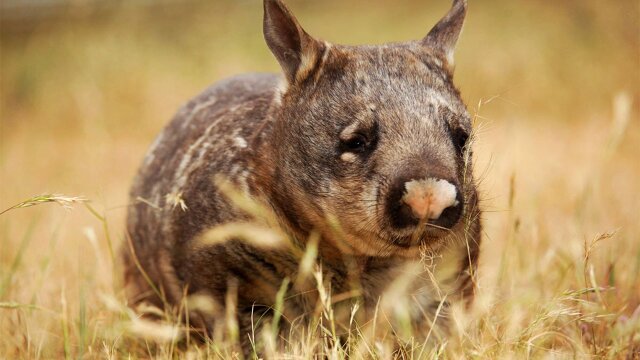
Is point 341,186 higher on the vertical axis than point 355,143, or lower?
lower

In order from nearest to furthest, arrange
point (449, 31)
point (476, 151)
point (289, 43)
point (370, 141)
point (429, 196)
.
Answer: point (429, 196)
point (370, 141)
point (289, 43)
point (449, 31)
point (476, 151)

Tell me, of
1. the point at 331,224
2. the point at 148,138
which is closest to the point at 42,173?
the point at 148,138

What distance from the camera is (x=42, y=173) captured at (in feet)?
30.0

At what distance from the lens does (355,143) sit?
3.17m

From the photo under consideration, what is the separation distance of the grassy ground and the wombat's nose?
1.46 ft

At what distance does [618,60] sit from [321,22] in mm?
5110

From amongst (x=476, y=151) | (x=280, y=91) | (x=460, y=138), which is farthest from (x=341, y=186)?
(x=476, y=151)

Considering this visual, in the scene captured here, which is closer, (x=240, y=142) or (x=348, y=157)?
(x=348, y=157)

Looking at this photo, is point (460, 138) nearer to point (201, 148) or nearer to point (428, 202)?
point (428, 202)

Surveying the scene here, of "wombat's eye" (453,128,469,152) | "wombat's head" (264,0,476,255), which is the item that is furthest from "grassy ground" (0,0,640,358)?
"wombat's head" (264,0,476,255)

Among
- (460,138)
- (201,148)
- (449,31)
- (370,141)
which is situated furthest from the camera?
(201,148)

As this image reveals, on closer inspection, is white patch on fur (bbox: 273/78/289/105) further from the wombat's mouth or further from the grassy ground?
the wombat's mouth

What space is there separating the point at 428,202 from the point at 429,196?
0.07 ft

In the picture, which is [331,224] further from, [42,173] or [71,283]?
[42,173]
